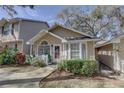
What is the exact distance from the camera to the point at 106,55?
674 inches

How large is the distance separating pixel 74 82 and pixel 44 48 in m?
6.17

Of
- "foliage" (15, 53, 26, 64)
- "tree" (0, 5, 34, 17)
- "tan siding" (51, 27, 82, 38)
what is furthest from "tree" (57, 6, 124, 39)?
"tree" (0, 5, 34, 17)

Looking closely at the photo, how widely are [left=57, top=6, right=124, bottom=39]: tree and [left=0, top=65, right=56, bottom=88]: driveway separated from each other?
705 cm

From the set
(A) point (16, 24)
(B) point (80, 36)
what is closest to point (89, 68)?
(B) point (80, 36)

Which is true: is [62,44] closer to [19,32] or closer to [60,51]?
[60,51]

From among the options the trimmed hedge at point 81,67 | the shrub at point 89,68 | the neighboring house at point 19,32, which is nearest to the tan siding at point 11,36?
the neighboring house at point 19,32

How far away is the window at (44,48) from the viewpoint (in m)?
16.3

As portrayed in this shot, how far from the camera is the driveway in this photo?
10.2 m

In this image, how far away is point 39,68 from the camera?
45.8 feet

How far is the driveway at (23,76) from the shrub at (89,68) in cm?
199

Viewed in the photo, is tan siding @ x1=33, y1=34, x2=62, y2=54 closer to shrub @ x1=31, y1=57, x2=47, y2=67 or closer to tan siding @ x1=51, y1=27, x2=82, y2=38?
tan siding @ x1=51, y1=27, x2=82, y2=38

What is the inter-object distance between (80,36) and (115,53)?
9.58ft

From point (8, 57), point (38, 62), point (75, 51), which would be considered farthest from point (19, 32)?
point (75, 51)
